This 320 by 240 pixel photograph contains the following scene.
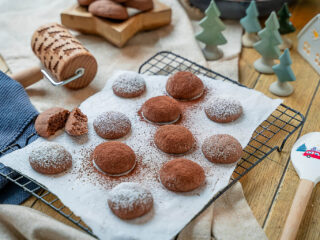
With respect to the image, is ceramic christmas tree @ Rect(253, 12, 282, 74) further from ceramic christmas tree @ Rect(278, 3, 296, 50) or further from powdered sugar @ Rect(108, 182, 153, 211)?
powdered sugar @ Rect(108, 182, 153, 211)

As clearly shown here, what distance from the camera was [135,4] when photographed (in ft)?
5.59

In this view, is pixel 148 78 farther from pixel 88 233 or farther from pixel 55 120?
pixel 88 233

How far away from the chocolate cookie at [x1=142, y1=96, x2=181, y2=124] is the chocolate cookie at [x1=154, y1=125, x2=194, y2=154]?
74 mm

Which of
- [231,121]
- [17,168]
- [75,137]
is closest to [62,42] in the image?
[75,137]

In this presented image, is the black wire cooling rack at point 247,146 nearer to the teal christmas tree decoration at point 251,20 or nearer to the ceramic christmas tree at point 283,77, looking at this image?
the ceramic christmas tree at point 283,77

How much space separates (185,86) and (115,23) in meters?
0.54

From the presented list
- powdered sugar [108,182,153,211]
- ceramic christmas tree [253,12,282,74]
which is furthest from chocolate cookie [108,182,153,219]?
ceramic christmas tree [253,12,282,74]

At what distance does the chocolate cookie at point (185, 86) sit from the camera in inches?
52.7

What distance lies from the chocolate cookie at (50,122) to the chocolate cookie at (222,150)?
44 cm

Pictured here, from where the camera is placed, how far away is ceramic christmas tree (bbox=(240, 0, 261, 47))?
5.35 feet

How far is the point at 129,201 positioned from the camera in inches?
38.1

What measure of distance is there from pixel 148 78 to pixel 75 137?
0.37m

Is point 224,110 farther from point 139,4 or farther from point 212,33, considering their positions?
point 139,4

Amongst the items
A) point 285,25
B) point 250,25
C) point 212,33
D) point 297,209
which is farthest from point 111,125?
point 285,25
